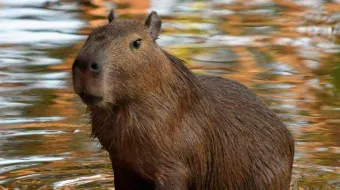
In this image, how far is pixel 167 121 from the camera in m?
5.19

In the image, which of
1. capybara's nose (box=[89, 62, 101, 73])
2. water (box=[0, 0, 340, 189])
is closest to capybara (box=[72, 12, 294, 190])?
capybara's nose (box=[89, 62, 101, 73])

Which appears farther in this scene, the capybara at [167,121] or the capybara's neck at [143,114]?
the capybara's neck at [143,114]

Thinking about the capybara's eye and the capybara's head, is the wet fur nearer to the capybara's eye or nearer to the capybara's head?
the capybara's head

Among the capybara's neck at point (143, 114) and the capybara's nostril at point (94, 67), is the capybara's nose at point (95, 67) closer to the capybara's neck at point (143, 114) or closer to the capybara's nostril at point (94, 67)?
the capybara's nostril at point (94, 67)

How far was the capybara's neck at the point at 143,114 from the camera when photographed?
504 cm

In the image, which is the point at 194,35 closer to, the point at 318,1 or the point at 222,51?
the point at 222,51

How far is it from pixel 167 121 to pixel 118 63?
46 centimetres

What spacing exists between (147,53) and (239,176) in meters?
0.94

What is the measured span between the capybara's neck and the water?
94 cm

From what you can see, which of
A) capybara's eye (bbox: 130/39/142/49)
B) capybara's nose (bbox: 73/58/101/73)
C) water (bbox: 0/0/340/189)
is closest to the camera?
capybara's nose (bbox: 73/58/101/73)

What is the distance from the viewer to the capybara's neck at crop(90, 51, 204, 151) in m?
5.04

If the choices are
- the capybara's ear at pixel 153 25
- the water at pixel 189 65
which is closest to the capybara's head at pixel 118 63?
the capybara's ear at pixel 153 25

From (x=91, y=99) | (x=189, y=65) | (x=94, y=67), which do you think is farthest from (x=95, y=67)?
(x=189, y=65)

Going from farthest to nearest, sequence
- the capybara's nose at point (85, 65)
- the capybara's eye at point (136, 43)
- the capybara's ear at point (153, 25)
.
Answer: the capybara's ear at point (153, 25)
the capybara's eye at point (136, 43)
the capybara's nose at point (85, 65)
